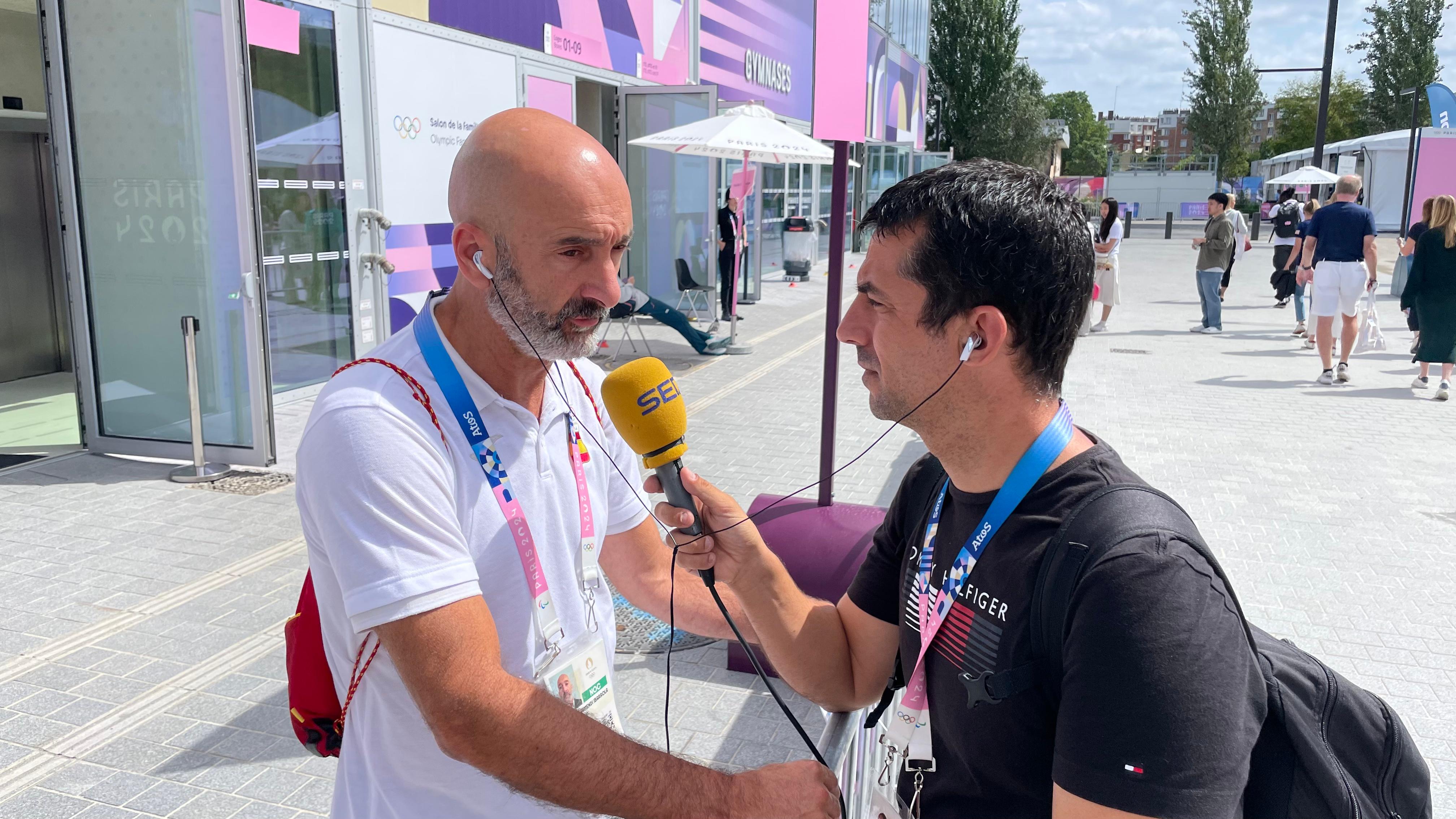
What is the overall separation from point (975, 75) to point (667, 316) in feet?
143

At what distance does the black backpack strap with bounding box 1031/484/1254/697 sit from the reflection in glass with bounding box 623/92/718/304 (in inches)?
544

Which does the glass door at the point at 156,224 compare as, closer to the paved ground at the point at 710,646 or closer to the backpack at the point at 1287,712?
the paved ground at the point at 710,646

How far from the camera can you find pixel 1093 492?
140 centimetres

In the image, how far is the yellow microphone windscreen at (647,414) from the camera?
173cm

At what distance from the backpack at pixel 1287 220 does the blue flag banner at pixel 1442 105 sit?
8.67 m

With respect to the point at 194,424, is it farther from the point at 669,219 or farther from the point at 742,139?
the point at 669,219

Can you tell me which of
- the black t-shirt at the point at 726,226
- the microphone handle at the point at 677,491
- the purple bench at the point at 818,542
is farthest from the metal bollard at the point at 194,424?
the black t-shirt at the point at 726,226

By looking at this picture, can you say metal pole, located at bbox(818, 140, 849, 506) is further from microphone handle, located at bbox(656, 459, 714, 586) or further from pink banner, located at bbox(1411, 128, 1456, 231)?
pink banner, located at bbox(1411, 128, 1456, 231)

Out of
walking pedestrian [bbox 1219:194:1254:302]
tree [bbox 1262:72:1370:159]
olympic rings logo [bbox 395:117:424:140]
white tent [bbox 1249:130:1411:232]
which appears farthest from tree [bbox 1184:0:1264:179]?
olympic rings logo [bbox 395:117:424:140]

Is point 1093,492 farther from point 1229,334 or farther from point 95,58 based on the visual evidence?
point 1229,334

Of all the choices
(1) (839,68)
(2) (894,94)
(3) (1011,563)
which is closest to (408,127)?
(1) (839,68)

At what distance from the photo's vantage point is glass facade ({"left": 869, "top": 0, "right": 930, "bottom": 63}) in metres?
28.3

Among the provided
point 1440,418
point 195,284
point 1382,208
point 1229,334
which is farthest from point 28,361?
point 1382,208

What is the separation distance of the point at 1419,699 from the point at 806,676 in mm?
3544
